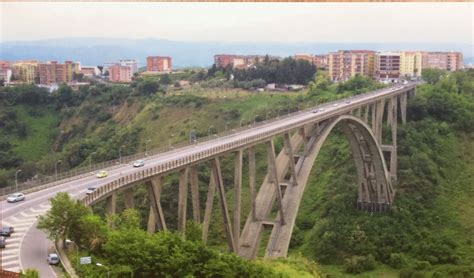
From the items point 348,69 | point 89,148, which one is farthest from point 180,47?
point 89,148

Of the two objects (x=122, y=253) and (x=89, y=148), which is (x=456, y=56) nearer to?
(x=89, y=148)

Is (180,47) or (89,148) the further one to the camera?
(180,47)

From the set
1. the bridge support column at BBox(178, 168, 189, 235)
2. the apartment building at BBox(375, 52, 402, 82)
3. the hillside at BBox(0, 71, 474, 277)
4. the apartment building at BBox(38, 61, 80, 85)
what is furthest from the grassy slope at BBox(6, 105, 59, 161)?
the apartment building at BBox(375, 52, 402, 82)

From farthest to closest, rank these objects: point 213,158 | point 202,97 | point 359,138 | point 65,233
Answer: point 202,97, point 359,138, point 213,158, point 65,233

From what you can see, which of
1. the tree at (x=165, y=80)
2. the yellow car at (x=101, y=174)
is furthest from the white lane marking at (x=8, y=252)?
the tree at (x=165, y=80)

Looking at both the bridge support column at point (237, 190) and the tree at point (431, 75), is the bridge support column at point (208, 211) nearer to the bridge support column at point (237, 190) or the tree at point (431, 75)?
the bridge support column at point (237, 190)

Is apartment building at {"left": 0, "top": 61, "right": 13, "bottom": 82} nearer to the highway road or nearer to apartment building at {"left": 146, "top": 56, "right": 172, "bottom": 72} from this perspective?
apartment building at {"left": 146, "top": 56, "right": 172, "bottom": 72}

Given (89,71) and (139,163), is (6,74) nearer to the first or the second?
(89,71)
